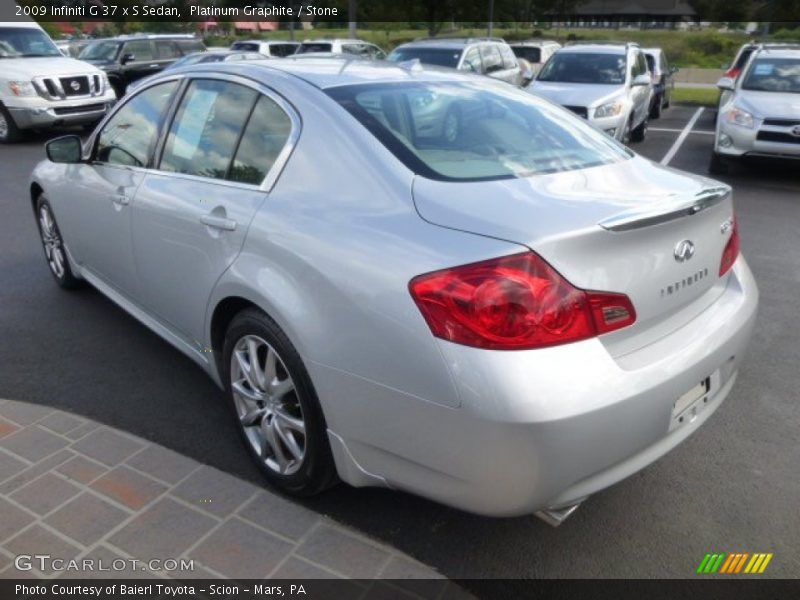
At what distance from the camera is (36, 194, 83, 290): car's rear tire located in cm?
476

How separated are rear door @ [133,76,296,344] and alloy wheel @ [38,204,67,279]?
167 centimetres

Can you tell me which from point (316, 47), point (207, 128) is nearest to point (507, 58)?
point (316, 47)

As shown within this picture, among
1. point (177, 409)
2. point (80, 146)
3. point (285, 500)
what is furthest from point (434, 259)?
point (80, 146)

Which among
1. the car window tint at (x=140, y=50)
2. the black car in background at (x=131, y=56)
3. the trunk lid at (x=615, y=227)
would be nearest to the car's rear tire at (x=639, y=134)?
the trunk lid at (x=615, y=227)

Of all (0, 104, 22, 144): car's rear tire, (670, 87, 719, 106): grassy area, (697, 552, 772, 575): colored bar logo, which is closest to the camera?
(697, 552, 772, 575): colored bar logo

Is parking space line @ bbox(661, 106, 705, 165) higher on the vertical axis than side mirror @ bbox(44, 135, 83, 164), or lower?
lower

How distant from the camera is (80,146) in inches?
157

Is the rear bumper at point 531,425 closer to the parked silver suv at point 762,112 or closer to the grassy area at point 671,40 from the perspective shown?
the parked silver suv at point 762,112

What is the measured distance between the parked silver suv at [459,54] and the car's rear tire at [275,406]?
1018 centimetres

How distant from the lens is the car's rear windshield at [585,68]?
35.6 ft

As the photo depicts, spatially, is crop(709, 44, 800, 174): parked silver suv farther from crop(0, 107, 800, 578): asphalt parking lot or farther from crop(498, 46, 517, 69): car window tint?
crop(498, 46, 517, 69): car window tint

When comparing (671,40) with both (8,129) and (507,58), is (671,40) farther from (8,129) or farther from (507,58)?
(8,129)

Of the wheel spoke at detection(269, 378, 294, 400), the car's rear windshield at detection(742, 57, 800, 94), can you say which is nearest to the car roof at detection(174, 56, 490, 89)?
the wheel spoke at detection(269, 378, 294, 400)

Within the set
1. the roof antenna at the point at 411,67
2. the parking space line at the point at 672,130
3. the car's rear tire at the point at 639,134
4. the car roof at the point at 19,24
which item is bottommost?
the parking space line at the point at 672,130
